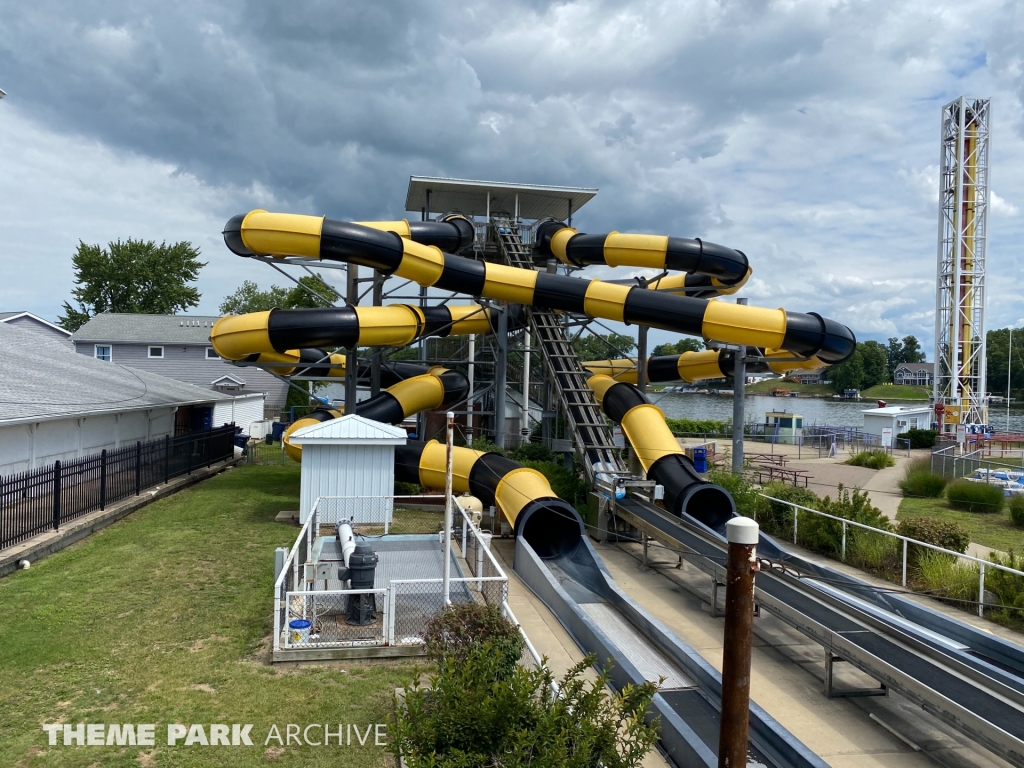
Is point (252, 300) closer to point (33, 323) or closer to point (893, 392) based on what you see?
point (33, 323)

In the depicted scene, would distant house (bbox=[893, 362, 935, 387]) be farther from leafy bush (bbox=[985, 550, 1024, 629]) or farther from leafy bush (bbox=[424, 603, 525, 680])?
leafy bush (bbox=[424, 603, 525, 680])

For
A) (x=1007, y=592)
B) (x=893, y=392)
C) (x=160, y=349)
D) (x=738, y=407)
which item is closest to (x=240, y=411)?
(x=160, y=349)

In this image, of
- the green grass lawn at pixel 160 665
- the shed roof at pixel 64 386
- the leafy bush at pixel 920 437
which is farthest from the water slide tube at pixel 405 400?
the leafy bush at pixel 920 437

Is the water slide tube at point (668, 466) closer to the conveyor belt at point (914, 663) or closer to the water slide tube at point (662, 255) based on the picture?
the conveyor belt at point (914, 663)

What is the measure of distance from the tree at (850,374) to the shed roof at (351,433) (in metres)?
130

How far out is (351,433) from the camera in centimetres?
1418

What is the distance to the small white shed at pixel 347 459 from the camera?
14.0 m

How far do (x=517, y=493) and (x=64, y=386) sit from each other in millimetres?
13023

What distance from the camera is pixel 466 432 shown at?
91.5 ft

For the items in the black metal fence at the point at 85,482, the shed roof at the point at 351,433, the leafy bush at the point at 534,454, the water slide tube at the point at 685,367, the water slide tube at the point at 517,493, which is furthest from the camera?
the water slide tube at the point at 685,367

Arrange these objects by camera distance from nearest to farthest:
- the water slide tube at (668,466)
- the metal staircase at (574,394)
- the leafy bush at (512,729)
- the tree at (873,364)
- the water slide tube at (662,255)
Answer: the leafy bush at (512,729)
the water slide tube at (668,466)
the metal staircase at (574,394)
the water slide tube at (662,255)
the tree at (873,364)

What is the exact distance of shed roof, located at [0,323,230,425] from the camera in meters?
15.0

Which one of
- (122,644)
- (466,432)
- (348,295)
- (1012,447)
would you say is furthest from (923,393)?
(122,644)

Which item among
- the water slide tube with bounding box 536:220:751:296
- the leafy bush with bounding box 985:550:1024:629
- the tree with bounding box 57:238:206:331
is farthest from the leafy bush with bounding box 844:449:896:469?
the tree with bounding box 57:238:206:331
